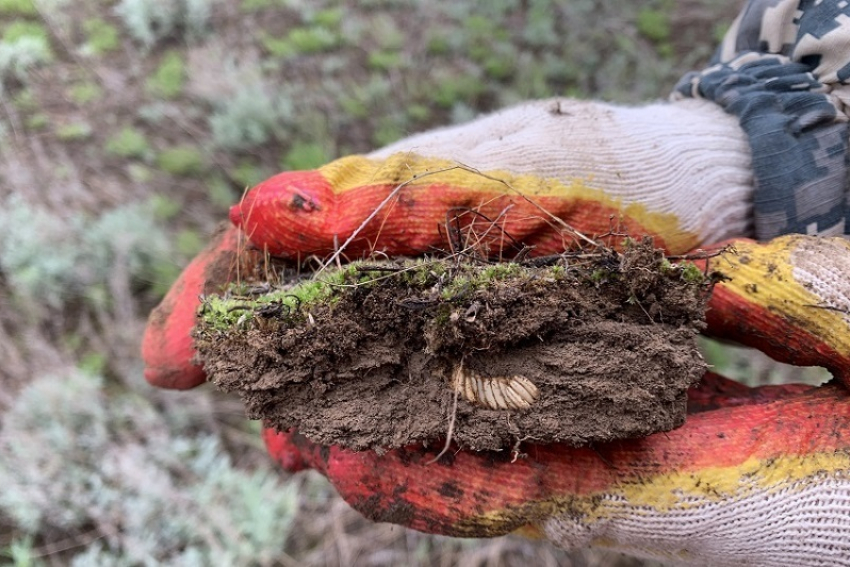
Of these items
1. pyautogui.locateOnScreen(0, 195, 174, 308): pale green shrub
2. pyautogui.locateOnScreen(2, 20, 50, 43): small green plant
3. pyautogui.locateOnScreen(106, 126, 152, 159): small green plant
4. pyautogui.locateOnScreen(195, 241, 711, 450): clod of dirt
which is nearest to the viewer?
Answer: pyautogui.locateOnScreen(195, 241, 711, 450): clod of dirt

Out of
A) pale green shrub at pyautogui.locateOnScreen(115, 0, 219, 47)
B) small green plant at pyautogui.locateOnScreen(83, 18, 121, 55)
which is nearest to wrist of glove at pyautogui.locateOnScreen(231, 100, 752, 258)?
pale green shrub at pyautogui.locateOnScreen(115, 0, 219, 47)

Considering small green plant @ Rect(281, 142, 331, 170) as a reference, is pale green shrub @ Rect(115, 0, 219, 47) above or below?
above

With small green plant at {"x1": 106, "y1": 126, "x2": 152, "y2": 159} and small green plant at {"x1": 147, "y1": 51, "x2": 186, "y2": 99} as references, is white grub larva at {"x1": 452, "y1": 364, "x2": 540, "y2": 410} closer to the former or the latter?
small green plant at {"x1": 106, "y1": 126, "x2": 152, "y2": 159}

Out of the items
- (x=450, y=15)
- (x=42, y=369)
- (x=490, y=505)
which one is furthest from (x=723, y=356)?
(x=42, y=369)

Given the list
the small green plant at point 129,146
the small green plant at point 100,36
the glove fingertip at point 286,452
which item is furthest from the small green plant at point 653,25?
the glove fingertip at point 286,452

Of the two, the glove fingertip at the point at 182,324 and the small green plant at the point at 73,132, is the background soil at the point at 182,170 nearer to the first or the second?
the small green plant at the point at 73,132

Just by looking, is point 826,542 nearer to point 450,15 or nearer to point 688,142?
point 688,142
